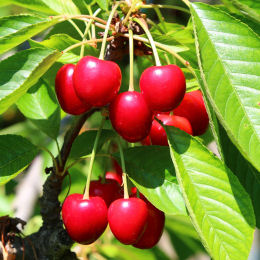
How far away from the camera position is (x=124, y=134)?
47.2 inches

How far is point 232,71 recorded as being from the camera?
1091mm

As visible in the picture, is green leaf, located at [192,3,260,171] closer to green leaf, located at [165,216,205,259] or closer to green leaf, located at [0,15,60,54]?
green leaf, located at [0,15,60,54]

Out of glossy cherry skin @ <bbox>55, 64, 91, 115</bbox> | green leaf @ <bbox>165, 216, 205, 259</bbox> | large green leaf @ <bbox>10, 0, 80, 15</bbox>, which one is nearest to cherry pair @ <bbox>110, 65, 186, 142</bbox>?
glossy cherry skin @ <bbox>55, 64, 91, 115</bbox>

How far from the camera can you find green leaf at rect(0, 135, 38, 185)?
136cm

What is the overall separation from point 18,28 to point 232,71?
0.57 meters

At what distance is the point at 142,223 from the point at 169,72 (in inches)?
16.1

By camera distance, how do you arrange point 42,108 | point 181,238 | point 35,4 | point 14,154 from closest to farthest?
point 14,154 < point 35,4 < point 42,108 < point 181,238

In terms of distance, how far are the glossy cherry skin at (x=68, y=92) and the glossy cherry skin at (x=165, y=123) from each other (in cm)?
25

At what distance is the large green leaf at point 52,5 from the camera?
1.51 m

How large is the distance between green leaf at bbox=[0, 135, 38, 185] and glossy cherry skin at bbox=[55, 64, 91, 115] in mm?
262

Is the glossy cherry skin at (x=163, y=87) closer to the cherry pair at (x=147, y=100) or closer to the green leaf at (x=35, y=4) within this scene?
the cherry pair at (x=147, y=100)

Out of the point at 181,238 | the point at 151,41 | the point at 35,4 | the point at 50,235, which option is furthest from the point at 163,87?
the point at 181,238

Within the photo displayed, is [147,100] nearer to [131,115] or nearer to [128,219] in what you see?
[131,115]

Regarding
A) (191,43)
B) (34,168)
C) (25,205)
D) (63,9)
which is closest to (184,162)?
(191,43)
